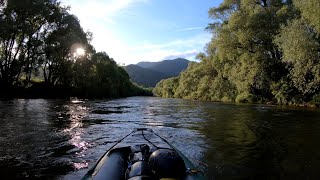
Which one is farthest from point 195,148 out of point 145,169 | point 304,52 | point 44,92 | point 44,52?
point 44,52

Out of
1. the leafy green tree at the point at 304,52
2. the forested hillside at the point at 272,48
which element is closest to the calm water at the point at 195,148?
the leafy green tree at the point at 304,52

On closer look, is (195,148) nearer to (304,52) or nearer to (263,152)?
(263,152)

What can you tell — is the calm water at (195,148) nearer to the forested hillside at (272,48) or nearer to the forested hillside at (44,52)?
the forested hillside at (272,48)

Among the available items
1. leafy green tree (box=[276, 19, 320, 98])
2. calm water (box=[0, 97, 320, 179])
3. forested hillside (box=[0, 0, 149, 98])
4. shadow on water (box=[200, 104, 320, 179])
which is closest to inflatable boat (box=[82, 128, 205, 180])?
calm water (box=[0, 97, 320, 179])

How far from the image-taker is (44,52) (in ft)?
168

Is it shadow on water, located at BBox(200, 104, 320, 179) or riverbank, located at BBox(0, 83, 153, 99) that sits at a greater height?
riverbank, located at BBox(0, 83, 153, 99)

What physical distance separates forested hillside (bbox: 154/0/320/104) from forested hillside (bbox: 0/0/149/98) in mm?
23670

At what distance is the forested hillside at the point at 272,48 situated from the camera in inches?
1185

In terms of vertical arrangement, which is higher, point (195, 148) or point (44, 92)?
point (44, 92)

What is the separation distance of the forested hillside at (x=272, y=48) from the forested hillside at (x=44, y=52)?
23670 mm

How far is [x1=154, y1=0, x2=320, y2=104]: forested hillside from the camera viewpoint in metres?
30.1

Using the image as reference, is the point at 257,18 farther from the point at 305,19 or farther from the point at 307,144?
the point at 307,144

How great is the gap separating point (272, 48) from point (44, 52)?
34492 millimetres

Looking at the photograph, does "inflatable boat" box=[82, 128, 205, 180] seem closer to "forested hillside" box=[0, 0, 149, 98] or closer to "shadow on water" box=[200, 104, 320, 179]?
"shadow on water" box=[200, 104, 320, 179]
